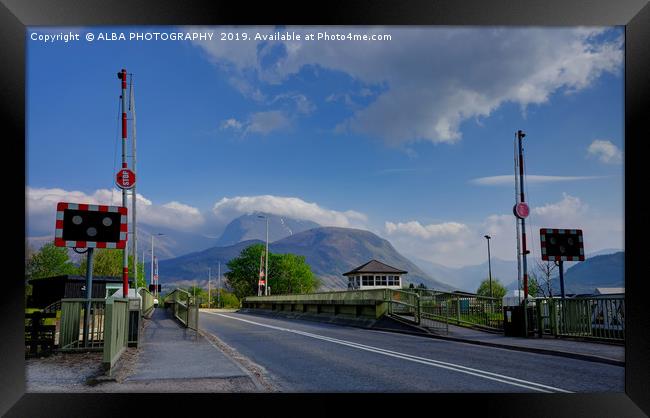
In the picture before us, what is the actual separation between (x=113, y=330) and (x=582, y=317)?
11841 millimetres

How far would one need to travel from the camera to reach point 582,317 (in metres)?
15.2

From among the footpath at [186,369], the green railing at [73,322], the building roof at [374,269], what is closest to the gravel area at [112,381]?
the footpath at [186,369]

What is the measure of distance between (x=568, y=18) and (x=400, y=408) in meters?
5.64

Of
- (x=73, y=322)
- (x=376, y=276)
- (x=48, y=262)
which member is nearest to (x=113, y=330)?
(x=73, y=322)

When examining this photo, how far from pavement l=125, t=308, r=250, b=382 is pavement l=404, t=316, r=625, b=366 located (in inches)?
269

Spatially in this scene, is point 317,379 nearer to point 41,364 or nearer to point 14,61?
point 41,364

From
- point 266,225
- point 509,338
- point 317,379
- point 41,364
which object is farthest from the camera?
point 266,225

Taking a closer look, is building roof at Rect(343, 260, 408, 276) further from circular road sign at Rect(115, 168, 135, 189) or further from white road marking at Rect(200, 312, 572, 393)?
circular road sign at Rect(115, 168, 135, 189)

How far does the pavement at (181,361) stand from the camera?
9.08 meters

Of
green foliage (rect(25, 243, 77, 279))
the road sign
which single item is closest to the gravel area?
the road sign

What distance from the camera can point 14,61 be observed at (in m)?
7.69

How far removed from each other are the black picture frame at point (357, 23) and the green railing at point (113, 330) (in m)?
1.26

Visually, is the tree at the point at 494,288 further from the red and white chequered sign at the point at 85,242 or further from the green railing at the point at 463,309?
the red and white chequered sign at the point at 85,242

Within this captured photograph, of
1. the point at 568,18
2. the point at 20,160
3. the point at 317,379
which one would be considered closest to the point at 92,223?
the point at 20,160
